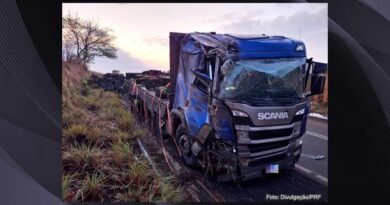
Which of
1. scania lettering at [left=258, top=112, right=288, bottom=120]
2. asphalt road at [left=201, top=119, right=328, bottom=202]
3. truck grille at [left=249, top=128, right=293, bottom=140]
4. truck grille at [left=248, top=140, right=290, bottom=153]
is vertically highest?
scania lettering at [left=258, top=112, right=288, bottom=120]

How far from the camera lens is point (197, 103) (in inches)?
180

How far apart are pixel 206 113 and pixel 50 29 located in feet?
6.46

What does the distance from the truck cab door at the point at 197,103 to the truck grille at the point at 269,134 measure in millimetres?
543

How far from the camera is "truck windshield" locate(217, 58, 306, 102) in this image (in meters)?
4.44

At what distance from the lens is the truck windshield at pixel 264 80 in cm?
444

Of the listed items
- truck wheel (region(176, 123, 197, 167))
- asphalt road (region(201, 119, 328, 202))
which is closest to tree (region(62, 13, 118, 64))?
truck wheel (region(176, 123, 197, 167))

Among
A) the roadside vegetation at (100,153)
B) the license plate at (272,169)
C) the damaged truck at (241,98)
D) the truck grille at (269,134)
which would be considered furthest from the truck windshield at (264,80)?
the roadside vegetation at (100,153)

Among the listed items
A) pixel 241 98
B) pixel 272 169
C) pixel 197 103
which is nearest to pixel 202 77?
pixel 197 103

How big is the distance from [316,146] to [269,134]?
569 millimetres

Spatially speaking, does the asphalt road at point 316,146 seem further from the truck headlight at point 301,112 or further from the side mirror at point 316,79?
the side mirror at point 316,79

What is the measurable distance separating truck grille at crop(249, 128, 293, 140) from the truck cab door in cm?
54

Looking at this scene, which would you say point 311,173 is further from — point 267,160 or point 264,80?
point 264,80

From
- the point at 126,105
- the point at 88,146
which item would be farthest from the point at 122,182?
the point at 126,105

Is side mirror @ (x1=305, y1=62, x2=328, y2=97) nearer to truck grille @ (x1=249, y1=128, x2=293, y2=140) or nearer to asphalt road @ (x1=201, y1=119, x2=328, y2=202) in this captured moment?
asphalt road @ (x1=201, y1=119, x2=328, y2=202)
